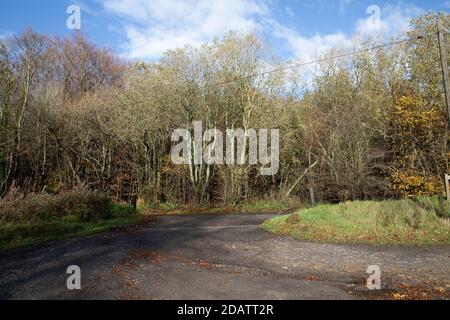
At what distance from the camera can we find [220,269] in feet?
26.9

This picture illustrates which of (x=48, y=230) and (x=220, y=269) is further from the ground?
(x=48, y=230)

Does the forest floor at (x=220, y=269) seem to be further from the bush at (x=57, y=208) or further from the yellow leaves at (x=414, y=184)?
the yellow leaves at (x=414, y=184)

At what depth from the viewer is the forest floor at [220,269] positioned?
645 centimetres

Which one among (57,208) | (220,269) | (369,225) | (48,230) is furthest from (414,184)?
(48,230)

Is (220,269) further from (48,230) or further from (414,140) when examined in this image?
(414,140)

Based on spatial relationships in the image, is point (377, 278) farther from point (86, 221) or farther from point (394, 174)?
point (394, 174)

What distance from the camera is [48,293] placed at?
6.42 meters

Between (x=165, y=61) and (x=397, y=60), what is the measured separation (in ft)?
49.3

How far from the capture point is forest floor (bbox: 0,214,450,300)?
21.2ft

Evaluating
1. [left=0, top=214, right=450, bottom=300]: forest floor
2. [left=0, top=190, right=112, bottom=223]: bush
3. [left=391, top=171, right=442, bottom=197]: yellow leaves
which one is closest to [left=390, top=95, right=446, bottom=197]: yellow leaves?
[left=391, top=171, right=442, bottom=197]: yellow leaves

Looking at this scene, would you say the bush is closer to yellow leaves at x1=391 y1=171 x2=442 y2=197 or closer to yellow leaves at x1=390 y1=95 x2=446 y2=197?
yellow leaves at x1=391 y1=171 x2=442 y2=197

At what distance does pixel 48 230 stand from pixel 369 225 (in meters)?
11.0

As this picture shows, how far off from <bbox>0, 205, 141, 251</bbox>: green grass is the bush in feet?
1.25
